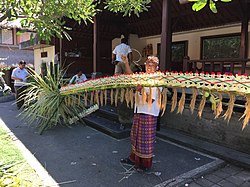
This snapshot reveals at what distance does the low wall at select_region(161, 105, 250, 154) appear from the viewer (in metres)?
3.81

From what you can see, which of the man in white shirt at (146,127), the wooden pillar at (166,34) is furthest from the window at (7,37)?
the man in white shirt at (146,127)

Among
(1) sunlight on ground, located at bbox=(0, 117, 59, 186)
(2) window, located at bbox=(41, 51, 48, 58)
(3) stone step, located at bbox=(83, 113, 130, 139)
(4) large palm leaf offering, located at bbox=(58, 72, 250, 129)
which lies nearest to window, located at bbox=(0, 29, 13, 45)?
(2) window, located at bbox=(41, 51, 48, 58)

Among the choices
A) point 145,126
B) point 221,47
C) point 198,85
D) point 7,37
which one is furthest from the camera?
point 7,37

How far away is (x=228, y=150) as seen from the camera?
3.83 metres

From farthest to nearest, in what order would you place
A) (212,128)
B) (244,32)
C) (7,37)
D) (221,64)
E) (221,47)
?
1. (7,37)
2. (221,47)
3. (244,32)
4. (221,64)
5. (212,128)

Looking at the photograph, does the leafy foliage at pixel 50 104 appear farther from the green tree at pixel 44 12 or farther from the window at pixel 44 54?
the window at pixel 44 54

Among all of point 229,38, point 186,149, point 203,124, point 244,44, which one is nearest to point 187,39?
point 229,38

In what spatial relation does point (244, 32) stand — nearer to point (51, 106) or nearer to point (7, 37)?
point (51, 106)

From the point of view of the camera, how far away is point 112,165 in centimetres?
337

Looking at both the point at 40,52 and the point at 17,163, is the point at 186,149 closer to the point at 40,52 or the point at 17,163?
the point at 17,163

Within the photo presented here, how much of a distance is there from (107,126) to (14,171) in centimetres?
252

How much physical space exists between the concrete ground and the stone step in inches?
7.3

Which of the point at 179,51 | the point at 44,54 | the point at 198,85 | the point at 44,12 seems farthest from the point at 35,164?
the point at 44,54

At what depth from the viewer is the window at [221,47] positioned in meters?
7.60
